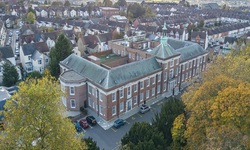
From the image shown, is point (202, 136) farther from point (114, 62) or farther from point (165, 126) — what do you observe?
point (114, 62)

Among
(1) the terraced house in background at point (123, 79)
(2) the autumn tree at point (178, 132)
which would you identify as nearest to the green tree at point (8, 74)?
(1) the terraced house in background at point (123, 79)

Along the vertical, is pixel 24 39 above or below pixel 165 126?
above

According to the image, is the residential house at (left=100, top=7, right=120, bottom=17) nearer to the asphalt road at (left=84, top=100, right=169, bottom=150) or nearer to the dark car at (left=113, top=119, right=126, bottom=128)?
the asphalt road at (left=84, top=100, right=169, bottom=150)

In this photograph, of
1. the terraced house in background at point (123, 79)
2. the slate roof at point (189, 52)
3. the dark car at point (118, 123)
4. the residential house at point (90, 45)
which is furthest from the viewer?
the residential house at point (90, 45)

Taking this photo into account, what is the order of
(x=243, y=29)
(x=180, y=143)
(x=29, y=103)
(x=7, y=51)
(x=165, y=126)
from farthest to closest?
(x=243, y=29), (x=7, y=51), (x=165, y=126), (x=180, y=143), (x=29, y=103)

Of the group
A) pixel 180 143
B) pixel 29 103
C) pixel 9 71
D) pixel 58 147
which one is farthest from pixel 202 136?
pixel 9 71

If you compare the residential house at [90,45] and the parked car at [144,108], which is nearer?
the parked car at [144,108]

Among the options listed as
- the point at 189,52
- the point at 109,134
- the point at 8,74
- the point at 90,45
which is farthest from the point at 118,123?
Answer: the point at 90,45

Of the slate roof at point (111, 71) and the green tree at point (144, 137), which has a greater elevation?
the slate roof at point (111, 71)

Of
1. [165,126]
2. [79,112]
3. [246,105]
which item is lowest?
[79,112]

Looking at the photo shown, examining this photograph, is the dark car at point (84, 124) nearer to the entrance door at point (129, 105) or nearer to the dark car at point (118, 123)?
the dark car at point (118, 123)
